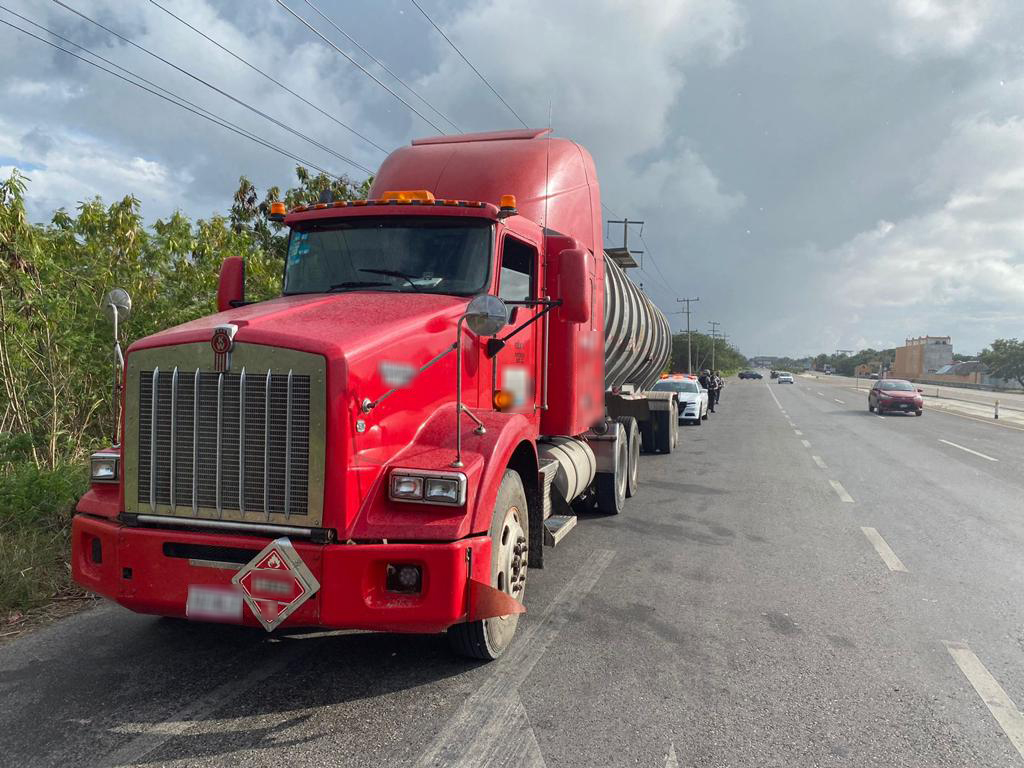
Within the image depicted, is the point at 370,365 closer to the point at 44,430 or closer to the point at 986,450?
the point at 44,430

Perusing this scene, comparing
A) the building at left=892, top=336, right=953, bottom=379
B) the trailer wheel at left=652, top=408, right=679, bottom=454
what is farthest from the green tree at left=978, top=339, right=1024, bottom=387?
the trailer wheel at left=652, top=408, right=679, bottom=454

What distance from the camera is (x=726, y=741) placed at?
328 centimetres

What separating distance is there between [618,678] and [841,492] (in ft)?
23.8

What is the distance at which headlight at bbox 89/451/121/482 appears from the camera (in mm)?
3941

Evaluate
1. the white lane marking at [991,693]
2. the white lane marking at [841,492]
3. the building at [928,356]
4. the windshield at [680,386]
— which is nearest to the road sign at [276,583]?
the white lane marking at [991,693]

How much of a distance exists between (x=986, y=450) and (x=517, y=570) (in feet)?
50.9

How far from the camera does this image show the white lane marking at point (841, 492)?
9.39 meters

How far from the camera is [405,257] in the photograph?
4.96 metres

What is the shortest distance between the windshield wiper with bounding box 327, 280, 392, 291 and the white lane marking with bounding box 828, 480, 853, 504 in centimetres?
714

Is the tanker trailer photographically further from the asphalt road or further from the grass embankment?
the grass embankment

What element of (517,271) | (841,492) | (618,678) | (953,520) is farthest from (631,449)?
(618,678)

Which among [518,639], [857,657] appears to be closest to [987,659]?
[857,657]

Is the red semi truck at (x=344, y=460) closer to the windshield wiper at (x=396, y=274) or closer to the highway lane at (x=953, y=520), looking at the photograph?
the windshield wiper at (x=396, y=274)

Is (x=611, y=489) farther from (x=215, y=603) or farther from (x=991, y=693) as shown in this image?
(x=215, y=603)
